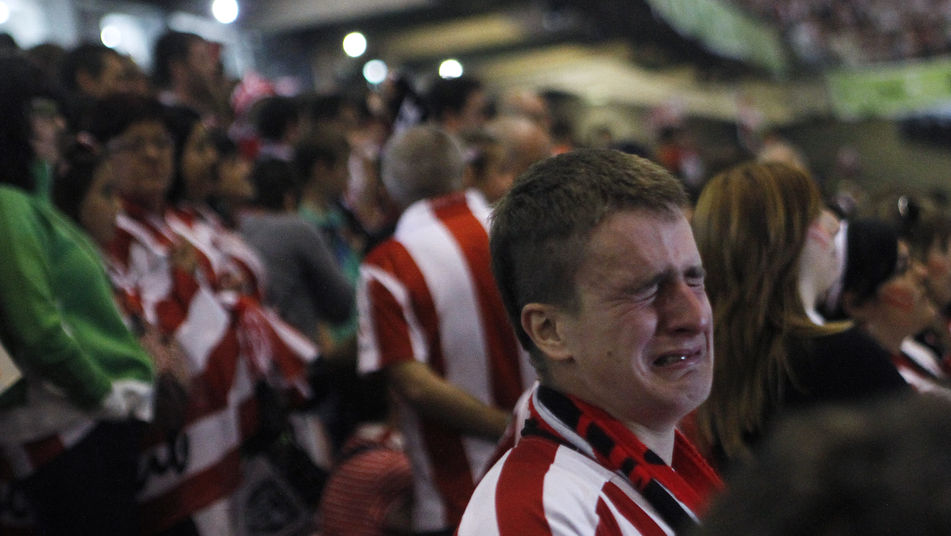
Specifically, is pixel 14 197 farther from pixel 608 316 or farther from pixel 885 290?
pixel 885 290

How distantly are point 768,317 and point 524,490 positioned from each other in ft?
3.27

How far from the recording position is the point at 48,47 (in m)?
4.70

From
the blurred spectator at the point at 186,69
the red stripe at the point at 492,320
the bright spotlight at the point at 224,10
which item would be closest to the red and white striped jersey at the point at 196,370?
the red stripe at the point at 492,320

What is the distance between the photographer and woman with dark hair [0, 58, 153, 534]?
2.29 m

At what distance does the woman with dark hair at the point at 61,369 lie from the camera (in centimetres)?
229

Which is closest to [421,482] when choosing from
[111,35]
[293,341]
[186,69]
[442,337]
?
[442,337]

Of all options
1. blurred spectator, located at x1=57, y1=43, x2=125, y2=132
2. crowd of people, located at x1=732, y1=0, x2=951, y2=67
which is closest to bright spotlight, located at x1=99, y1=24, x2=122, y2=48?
blurred spectator, located at x1=57, y1=43, x2=125, y2=132

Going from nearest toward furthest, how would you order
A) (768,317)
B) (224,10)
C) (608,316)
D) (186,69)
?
(608,316) < (768,317) < (186,69) < (224,10)

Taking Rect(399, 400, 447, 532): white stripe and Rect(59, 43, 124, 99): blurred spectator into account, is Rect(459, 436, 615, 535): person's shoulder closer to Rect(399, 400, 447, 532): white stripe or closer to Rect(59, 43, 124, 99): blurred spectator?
Rect(399, 400, 447, 532): white stripe

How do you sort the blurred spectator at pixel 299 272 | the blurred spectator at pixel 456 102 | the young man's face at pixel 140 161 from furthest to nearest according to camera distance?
the blurred spectator at pixel 456 102 < the blurred spectator at pixel 299 272 < the young man's face at pixel 140 161

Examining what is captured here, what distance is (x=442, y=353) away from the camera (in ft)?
8.99

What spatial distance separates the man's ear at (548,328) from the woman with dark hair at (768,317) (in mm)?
726

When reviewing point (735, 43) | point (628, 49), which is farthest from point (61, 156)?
point (735, 43)

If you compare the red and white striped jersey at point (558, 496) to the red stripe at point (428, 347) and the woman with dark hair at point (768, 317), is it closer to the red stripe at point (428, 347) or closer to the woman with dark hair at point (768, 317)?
the woman with dark hair at point (768, 317)
